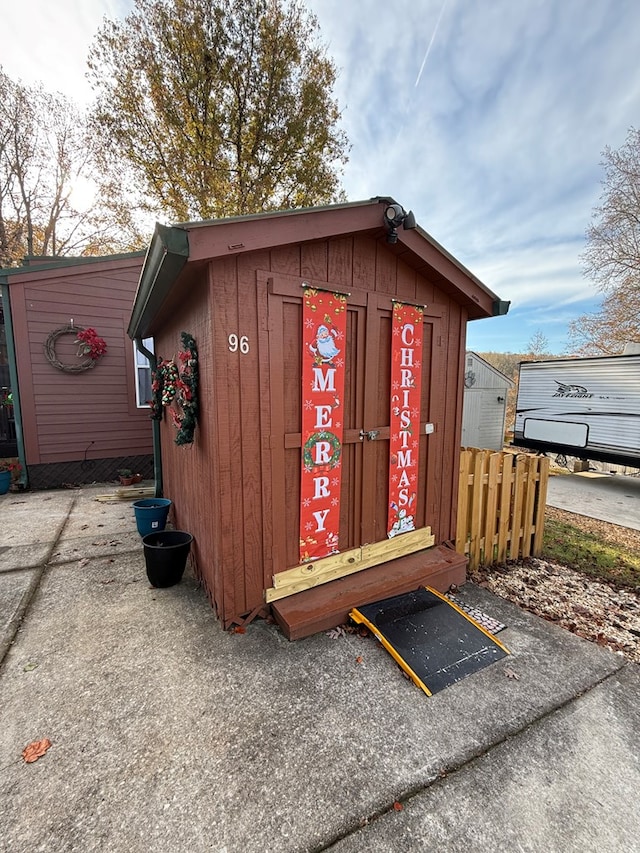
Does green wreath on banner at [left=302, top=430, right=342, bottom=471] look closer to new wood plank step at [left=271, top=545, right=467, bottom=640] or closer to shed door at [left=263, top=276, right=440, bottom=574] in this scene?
shed door at [left=263, top=276, right=440, bottom=574]

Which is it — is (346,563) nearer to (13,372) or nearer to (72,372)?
(72,372)

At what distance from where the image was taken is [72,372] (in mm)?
6336

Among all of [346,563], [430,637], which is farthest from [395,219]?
[430,637]

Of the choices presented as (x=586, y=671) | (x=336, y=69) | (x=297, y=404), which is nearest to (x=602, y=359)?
(x=586, y=671)

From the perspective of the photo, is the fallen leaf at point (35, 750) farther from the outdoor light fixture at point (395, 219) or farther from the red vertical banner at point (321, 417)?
the outdoor light fixture at point (395, 219)

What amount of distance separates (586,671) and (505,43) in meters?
7.25

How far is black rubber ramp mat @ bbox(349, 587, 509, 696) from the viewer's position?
2.23m

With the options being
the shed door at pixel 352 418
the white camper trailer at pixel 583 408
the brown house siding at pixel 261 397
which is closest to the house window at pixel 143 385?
the brown house siding at pixel 261 397

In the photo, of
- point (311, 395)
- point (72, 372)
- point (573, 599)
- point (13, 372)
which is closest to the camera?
point (311, 395)

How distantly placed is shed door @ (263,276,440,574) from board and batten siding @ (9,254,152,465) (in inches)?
211

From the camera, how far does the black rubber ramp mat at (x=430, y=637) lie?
223cm

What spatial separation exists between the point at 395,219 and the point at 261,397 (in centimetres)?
165

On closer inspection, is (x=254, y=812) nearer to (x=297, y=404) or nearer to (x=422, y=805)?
(x=422, y=805)

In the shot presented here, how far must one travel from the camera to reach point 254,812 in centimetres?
146
